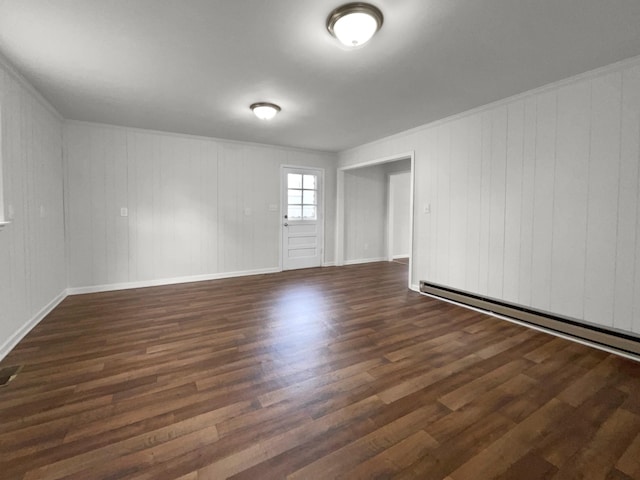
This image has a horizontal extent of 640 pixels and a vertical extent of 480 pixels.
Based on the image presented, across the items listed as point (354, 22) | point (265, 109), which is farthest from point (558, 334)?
point (265, 109)

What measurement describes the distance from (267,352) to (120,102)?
343 centimetres

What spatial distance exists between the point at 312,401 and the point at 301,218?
15.0ft

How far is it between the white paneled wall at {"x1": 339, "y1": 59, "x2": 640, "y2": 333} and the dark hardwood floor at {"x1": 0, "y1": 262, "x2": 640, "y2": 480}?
54 centimetres

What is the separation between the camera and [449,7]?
73.2 inches

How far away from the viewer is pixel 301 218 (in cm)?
615

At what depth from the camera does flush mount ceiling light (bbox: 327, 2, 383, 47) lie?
6.04ft

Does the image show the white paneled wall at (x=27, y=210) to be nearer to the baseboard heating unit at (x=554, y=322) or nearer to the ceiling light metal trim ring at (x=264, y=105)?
the ceiling light metal trim ring at (x=264, y=105)

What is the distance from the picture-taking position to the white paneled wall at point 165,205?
432 centimetres

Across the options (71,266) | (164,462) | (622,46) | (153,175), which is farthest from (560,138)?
(71,266)

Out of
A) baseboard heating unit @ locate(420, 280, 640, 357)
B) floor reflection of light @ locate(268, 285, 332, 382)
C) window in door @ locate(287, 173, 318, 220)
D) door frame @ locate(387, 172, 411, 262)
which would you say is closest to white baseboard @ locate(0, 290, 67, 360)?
floor reflection of light @ locate(268, 285, 332, 382)

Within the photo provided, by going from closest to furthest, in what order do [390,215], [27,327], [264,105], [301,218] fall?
[27,327], [264,105], [301,218], [390,215]

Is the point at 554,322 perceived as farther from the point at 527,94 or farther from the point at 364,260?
the point at 364,260

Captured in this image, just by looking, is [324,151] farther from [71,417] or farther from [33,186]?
[71,417]

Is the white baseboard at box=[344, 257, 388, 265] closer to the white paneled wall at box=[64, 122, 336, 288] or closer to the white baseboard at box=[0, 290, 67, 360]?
the white paneled wall at box=[64, 122, 336, 288]
